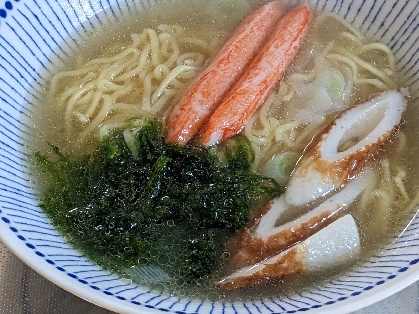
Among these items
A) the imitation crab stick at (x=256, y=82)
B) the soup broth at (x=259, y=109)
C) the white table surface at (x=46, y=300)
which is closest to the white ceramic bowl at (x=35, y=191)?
the soup broth at (x=259, y=109)

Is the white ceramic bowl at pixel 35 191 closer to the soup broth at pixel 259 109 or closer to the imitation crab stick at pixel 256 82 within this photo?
the soup broth at pixel 259 109

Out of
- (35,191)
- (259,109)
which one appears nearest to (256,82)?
(259,109)

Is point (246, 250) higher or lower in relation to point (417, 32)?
lower

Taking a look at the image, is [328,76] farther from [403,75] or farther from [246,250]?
[246,250]

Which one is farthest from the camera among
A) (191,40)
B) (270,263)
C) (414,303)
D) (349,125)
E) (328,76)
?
(191,40)

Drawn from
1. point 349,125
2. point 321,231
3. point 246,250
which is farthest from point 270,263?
point 349,125

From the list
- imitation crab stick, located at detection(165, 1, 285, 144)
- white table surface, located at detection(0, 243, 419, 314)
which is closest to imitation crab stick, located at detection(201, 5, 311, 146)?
imitation crab stick, located at detection(165, 1, 285, 144)
